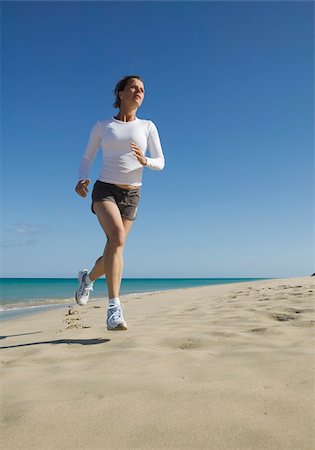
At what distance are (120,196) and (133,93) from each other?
107 centimetres

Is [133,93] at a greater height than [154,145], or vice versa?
[133,93]

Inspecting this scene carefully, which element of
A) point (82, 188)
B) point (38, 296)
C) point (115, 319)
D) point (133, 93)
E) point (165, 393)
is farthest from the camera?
point (38, 296)

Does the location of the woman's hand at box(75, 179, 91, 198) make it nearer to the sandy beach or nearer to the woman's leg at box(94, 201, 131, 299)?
the woman's leg at box(94, 201, 131, 299)

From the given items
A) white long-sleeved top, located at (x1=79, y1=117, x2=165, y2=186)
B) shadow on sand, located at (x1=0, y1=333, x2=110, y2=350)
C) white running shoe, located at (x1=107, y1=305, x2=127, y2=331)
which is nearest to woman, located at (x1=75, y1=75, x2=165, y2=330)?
white long-sleeved top, located at (x1=79, y1=117, x2=165, y2=186)

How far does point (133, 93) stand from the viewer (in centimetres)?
386

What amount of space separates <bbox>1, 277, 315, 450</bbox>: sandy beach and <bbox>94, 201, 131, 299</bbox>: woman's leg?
21.7 inches

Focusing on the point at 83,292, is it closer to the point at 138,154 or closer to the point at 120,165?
the point at 120,165

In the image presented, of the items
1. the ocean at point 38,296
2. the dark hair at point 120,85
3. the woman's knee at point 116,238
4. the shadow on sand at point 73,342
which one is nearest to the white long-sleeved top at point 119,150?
the dark hair at point 120,85

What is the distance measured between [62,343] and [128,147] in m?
1.94

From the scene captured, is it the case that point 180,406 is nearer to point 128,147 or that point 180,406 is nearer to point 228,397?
point 228,397

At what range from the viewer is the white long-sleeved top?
12.3 ft

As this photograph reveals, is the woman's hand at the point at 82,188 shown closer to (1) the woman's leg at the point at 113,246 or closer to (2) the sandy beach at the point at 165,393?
(1) the woman's leg at the point at 113,246

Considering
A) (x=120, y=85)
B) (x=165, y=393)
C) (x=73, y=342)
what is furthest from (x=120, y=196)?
(x=165, y=393)

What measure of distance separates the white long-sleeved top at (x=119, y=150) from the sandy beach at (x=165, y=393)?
5.27 ft
